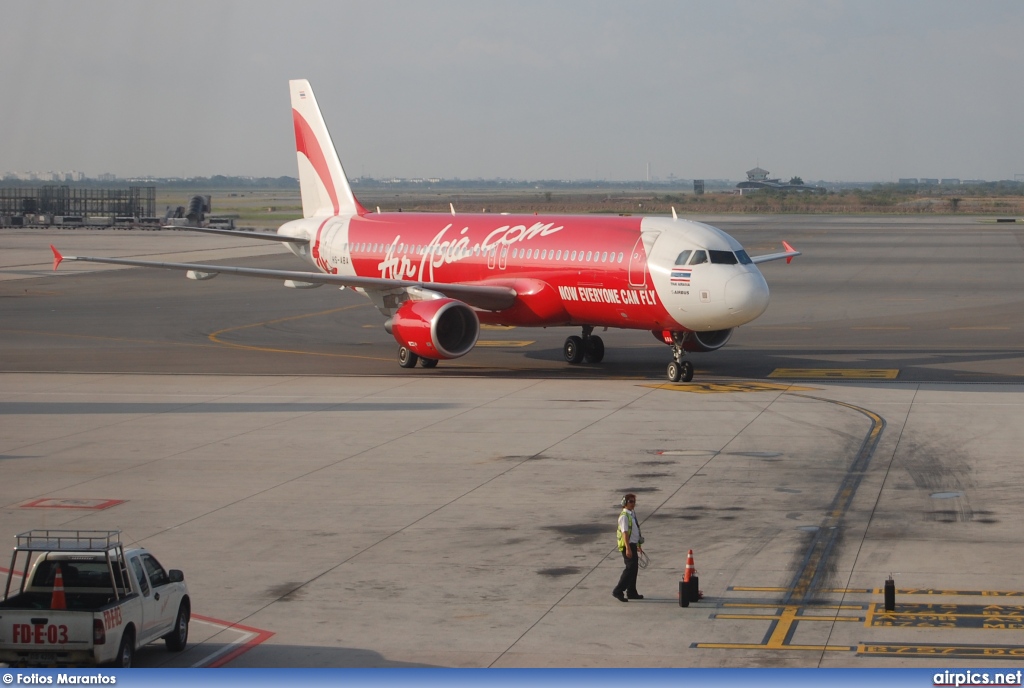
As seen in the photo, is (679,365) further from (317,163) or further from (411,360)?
(317,163)

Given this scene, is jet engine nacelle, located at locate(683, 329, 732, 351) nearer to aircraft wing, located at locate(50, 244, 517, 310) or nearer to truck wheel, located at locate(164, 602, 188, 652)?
aircraft wing, located at locate(50, 244, 517, 310)

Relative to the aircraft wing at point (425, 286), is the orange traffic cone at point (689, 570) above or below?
below

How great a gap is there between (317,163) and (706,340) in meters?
19.8

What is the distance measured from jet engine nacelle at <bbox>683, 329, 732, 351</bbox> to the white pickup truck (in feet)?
81.5

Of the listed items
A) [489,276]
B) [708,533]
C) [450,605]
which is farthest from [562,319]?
[450,605]

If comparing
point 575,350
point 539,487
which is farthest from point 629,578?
point 575,350

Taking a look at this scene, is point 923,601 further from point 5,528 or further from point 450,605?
point 5,528

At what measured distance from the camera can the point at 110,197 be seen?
16162 centimetres

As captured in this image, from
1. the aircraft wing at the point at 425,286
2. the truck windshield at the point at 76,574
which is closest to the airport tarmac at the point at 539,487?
the truck windshield at the point at 76,574

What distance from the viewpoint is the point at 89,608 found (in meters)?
14.6

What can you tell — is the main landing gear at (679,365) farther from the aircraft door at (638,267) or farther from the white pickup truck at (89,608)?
the white pickup truck at (89,608)

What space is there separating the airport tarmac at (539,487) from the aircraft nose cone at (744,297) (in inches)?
95.3

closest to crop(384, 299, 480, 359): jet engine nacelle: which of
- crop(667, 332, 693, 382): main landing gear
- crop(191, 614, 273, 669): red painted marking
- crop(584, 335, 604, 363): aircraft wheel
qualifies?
crop(584, 335, 604, 363): aircraft wheel

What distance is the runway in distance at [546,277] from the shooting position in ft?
120
